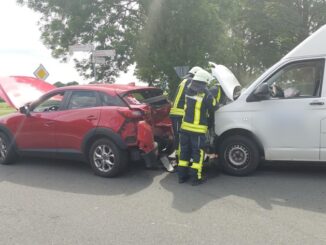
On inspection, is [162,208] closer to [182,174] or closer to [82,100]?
[182,174]

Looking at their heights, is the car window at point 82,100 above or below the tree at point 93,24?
below

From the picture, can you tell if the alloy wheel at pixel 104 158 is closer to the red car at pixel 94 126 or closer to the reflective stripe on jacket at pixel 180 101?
the red car at pixel 94 126

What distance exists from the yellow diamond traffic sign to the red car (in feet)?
23.2

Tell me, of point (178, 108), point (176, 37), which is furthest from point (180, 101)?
point (176, 37)

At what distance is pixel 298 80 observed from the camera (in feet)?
19.8

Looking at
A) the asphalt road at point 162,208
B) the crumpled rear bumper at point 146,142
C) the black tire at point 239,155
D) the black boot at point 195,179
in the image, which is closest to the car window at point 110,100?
the crumpled rear bumper at point 146,142

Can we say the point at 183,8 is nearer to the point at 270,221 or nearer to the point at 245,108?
the point at 245,108

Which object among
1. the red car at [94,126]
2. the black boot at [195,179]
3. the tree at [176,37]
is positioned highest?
the tree at [176,37]

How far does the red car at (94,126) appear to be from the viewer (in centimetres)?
623

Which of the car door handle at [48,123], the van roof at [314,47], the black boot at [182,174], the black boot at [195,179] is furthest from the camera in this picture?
the car door handle at [48,123]

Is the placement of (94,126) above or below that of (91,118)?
below

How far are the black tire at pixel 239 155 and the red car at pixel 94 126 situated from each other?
1.19 m

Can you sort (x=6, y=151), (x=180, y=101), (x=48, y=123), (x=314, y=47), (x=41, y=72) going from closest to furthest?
(x=314, y=47)
(x=180, y=101)
(x=48, y=123)
(x=6, y=151)
(x=41, y=72)

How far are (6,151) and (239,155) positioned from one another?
4637 mm
